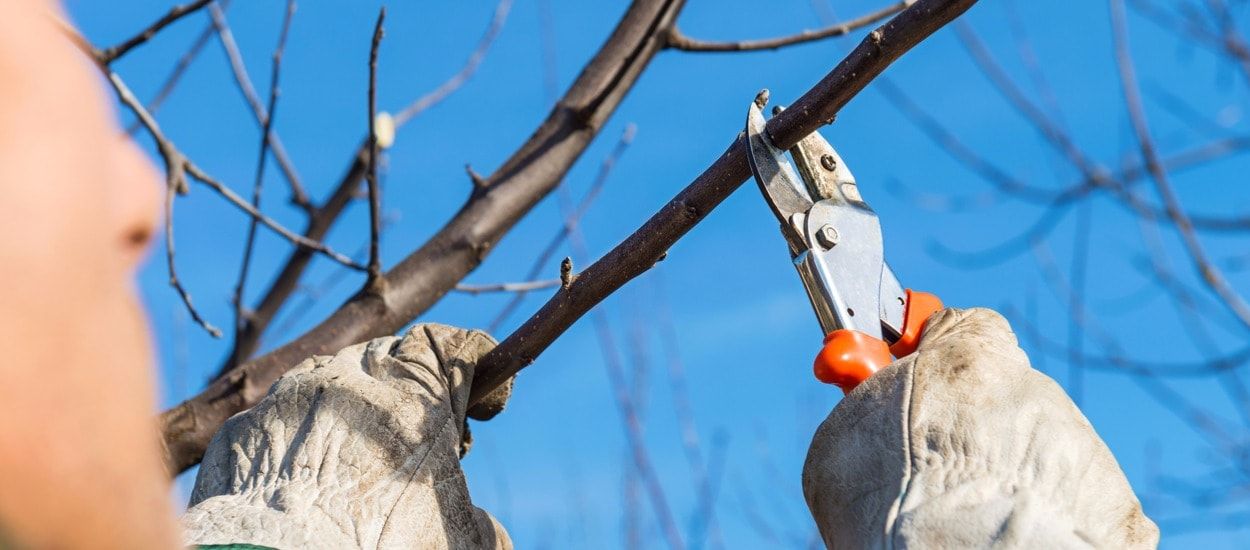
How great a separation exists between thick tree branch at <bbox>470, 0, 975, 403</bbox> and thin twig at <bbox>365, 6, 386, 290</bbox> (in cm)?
74

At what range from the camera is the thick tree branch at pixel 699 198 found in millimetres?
1559

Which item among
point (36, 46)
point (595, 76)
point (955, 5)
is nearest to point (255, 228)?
point (595, 76)

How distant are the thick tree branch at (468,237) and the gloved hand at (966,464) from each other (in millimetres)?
1299

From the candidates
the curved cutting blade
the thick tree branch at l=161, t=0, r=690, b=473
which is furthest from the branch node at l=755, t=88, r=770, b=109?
the thick tree branch at l=161, t=0, r=690, b=473

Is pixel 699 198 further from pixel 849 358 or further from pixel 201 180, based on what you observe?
pixel 201 180

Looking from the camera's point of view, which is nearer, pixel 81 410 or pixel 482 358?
pixel 81 410

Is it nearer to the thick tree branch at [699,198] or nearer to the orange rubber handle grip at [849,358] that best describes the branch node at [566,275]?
the thick tree branch at [699,198]

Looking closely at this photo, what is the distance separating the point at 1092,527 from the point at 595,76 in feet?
5.77

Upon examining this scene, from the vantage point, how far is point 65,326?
54cm

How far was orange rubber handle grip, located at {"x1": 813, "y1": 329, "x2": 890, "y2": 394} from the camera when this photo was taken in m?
1.60

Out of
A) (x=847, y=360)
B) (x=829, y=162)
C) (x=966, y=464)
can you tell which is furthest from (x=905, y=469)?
(x=829, y=162)

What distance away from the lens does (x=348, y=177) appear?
341 centimetres

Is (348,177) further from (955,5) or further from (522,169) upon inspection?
(955,5)

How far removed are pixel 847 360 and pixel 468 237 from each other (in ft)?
4.29
